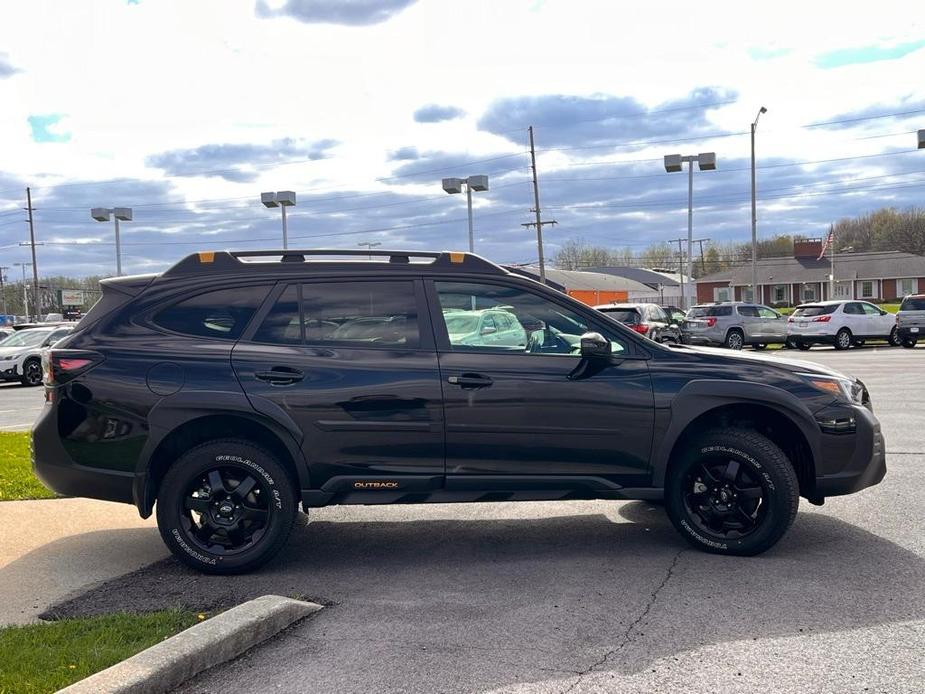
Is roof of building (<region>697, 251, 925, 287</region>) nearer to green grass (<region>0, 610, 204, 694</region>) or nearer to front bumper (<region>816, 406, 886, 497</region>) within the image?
front bumper (<region>816, 406, 886, 497</region>)

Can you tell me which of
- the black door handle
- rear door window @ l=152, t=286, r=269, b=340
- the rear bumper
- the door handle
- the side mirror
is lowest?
the rear bumper

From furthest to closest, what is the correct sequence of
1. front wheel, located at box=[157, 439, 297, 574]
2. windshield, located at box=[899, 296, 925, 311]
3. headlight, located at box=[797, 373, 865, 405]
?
windshield, located at box=[899, 296, 925, 311] < headlight, located at box=[797, 373, 865, 405] < front wheel, located at box=[157, 439, 297, 574]

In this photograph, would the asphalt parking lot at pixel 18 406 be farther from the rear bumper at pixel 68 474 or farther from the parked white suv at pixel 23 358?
the rear bumper at pixel 68 474

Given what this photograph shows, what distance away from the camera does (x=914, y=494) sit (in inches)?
282

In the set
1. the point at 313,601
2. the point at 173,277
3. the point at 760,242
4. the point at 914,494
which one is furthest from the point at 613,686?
the point at 760,242

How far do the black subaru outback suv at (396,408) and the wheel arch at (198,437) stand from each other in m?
0.01

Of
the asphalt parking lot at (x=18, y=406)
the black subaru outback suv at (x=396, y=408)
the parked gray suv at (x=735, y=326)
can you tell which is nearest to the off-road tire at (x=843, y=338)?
the parked gray suv at (x=735, y=326)

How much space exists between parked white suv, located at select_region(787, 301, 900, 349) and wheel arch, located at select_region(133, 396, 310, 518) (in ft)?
91.3

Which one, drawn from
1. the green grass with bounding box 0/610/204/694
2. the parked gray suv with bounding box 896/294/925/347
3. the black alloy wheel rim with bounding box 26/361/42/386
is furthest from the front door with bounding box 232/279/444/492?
the parked gray suv with bounding box 896/294/925/347

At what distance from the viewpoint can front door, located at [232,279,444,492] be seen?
537 cm

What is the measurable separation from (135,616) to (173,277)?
7.01 ft

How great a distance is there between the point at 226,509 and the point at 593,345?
2.42m

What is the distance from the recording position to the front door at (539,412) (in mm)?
5434

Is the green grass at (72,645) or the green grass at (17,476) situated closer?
the green grass at (72,645)
